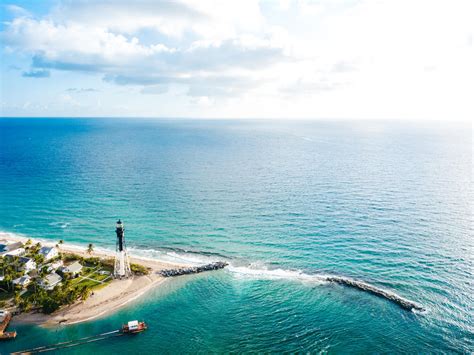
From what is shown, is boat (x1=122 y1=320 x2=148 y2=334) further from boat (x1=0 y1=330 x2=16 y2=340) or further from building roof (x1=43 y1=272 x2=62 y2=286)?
building roof (x1=43 y1=272 x2=62 y2=286)

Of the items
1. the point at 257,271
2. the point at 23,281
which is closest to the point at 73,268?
the point at 23,281

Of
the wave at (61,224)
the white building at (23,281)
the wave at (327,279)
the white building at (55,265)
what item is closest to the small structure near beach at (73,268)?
the white building at (55,265)

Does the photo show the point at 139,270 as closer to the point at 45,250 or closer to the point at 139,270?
the point at 139,270

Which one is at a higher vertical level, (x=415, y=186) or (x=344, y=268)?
(x=415, y=186)

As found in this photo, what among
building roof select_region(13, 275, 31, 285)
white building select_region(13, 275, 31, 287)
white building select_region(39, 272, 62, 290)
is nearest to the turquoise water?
white building select_region(39, 272, 62, 290)

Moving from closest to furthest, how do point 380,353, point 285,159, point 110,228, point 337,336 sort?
point 380,353 → point 337,336 → point 110,228 → point 285,159

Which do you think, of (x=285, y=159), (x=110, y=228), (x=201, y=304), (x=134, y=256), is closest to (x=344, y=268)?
(x=201, y=304)

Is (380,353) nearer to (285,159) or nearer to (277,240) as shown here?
(277,240)
